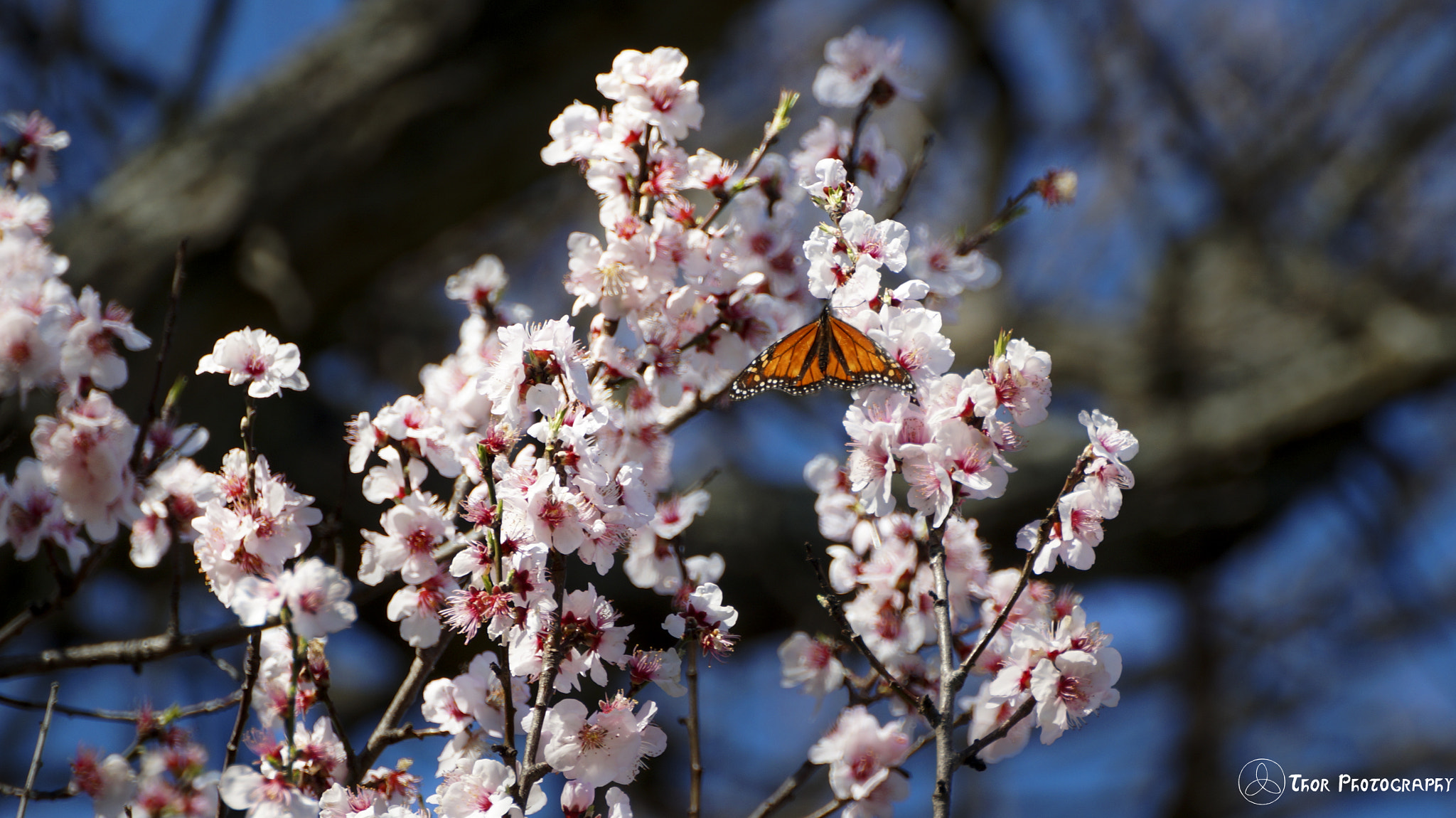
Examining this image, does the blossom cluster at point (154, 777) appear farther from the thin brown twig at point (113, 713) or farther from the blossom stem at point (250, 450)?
the blossom stem at point (250, 450)

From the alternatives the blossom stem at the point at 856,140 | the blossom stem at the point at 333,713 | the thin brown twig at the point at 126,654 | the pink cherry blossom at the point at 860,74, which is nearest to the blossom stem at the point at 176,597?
the thin brown twig at the point at 126,654

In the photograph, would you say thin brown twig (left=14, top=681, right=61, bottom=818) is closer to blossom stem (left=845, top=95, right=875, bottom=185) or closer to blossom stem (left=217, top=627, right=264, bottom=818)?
blossom stem (left=217, top=627, right=264, bottom=818)

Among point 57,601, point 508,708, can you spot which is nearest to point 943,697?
point 508,708

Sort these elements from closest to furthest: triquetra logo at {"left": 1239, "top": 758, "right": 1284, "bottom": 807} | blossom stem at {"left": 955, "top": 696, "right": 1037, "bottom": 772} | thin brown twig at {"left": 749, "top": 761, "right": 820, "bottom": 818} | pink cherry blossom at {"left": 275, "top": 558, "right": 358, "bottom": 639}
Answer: pink cherry blossom at {"left": 275, "top": 558, "right": 358, "bottom": 639}
blossom stem at {"left": 955, "top": 696, "right": 1037, "bottom": 772}
thin brown twig at {"left": 749, "top": 761, "right": 820, "bottom": 818}
triquetra logo at {"left": 1239, "top": 758, "right": 1284, "bottom": 807}

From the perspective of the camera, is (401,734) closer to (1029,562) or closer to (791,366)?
(791,366)

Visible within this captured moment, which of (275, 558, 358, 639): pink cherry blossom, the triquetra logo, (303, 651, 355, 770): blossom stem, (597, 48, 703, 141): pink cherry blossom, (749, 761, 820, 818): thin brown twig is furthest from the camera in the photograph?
the triquetra logo

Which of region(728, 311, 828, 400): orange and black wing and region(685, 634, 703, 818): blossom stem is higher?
region(728, 311, 828, 400): orange and black wing

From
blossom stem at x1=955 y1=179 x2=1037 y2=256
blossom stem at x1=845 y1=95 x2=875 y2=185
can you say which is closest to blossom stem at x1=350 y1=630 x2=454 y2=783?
blossom stem at x1=845 y1=95 x2=875 y2=185
